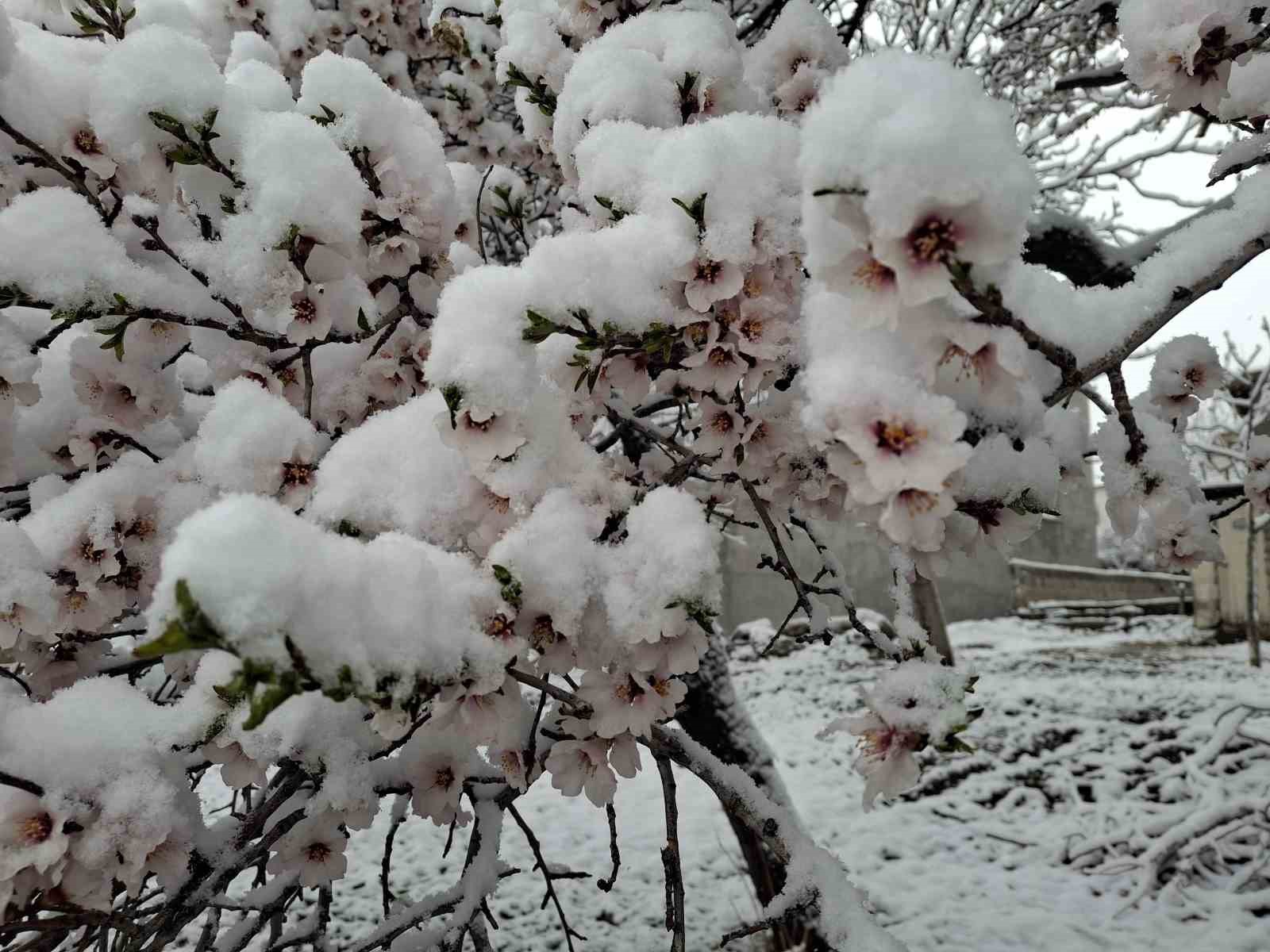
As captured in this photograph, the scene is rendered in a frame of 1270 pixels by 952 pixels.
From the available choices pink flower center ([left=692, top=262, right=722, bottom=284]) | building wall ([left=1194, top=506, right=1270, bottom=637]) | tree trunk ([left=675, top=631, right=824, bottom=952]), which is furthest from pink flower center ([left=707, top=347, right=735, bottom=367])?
building wall ([left=1194, top=506, right=1270, bottom=637])

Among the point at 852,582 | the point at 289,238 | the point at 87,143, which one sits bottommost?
the point at 852,582

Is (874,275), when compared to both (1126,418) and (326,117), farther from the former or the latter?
(326,117)

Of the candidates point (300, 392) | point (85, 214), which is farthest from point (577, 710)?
point (85, 214)

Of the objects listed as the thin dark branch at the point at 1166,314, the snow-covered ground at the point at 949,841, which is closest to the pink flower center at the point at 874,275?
the thin dark branch at the point at 1166,314

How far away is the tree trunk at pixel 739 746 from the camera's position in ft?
9.41

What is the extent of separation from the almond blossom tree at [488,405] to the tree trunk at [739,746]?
1139mm

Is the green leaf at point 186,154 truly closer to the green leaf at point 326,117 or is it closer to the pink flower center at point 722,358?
the green leaf at point 326,117

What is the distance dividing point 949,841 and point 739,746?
77.9 inches

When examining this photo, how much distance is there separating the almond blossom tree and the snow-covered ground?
2042 millimetres

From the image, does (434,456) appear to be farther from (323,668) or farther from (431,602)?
(323,668)

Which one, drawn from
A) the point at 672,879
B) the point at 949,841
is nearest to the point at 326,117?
the point at 672,879

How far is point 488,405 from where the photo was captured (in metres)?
0.97

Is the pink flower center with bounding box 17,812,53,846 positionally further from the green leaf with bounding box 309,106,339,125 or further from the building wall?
the building wall

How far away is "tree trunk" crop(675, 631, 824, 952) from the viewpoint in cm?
287
